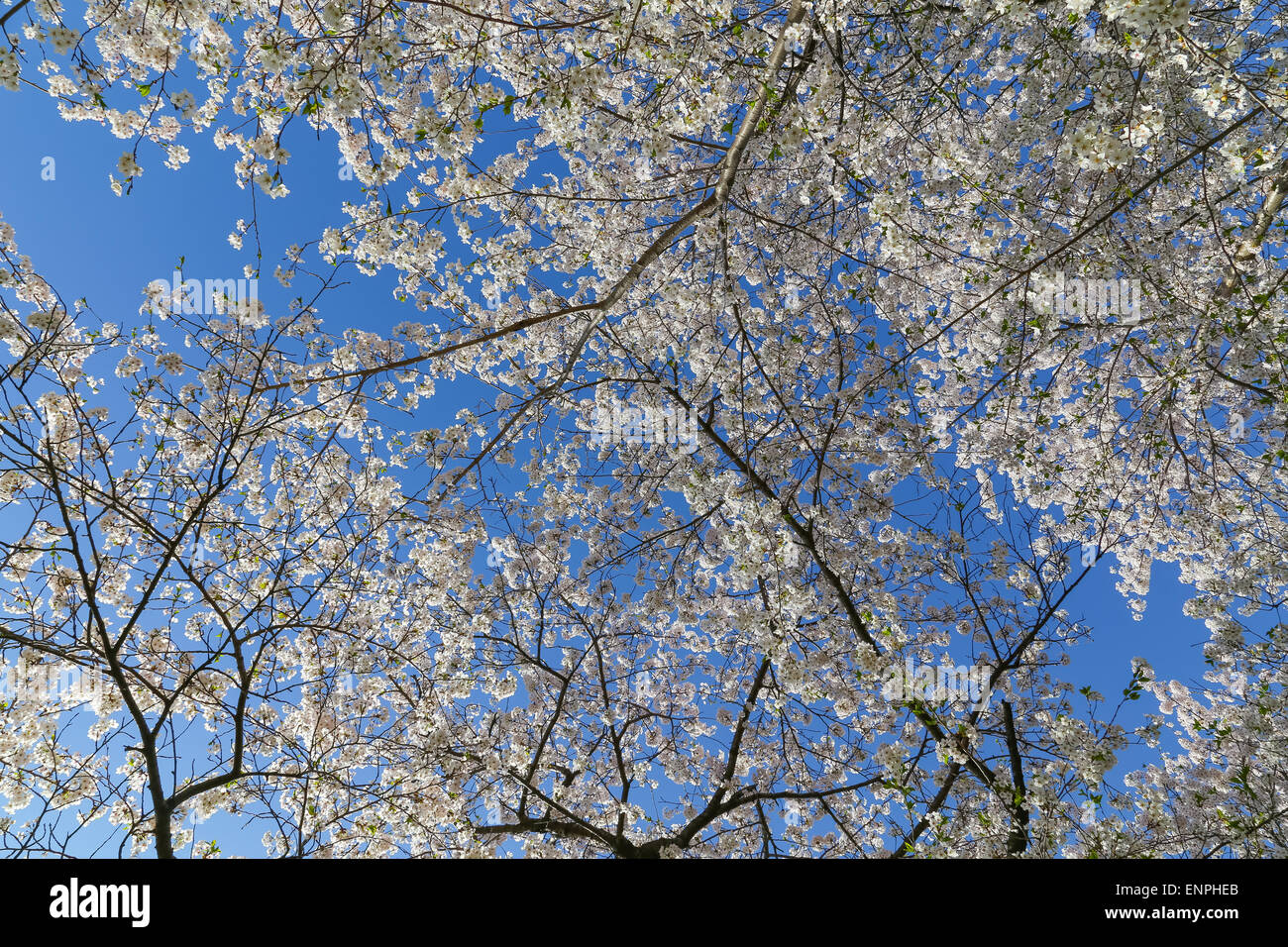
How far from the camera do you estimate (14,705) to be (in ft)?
14.9

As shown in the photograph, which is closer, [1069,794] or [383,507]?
[1069,794]

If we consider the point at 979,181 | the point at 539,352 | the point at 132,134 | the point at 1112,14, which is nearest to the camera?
the point at 1112,14

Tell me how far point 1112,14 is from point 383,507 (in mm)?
5831

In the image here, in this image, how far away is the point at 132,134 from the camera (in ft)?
15.3

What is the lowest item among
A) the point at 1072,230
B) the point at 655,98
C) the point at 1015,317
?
the point at 1015,317

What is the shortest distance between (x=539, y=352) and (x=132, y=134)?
12.4ft

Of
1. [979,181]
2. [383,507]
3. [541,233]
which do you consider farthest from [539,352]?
[979,181]

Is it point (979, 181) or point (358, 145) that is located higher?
point (358, 145)
